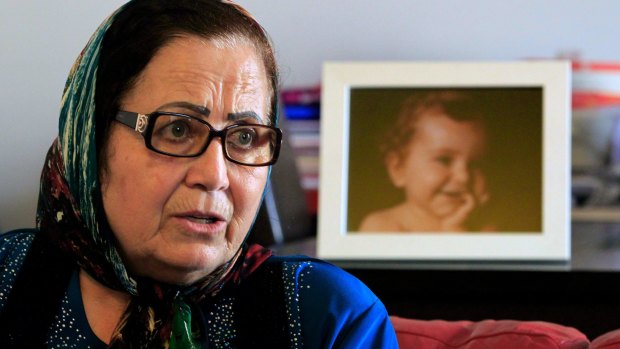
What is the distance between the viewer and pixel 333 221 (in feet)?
6.67

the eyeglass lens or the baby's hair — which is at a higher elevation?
the baby's hair

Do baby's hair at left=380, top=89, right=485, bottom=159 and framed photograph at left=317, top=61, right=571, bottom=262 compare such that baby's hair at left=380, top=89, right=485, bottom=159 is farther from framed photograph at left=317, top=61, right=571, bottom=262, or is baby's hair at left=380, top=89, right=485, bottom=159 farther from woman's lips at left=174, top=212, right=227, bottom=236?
woman's lips at left=174, top=212, right=227, bottom=236

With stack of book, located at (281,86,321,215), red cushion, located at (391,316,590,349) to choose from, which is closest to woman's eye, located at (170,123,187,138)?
red cushion, located at (391,316,590,349)

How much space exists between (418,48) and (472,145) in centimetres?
43

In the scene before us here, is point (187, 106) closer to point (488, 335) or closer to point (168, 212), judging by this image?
point (168, 212)

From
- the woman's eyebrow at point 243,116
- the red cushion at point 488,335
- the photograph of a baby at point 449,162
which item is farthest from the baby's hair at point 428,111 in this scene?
the woman's eyebrow at point 243,116

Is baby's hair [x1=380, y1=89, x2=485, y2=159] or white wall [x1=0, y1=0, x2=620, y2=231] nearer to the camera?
baby's hair [x1=380, y1=89, x2=485, y2=159]

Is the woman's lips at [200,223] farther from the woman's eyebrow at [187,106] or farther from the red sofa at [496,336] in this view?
the red sofa at [496,336]

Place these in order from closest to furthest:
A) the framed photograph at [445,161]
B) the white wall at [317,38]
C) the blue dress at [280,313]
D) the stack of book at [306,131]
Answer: the blue dress at [280,313]
the framed photograph at [445,161]
the stack of book at [306,131]
the white wall at [317,38]

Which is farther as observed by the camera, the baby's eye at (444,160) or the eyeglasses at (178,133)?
the baby's eye at (444,160)

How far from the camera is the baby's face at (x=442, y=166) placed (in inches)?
79.4

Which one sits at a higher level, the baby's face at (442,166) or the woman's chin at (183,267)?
the baby's face at (442,166)

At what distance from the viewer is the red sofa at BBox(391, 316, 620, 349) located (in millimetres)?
1231

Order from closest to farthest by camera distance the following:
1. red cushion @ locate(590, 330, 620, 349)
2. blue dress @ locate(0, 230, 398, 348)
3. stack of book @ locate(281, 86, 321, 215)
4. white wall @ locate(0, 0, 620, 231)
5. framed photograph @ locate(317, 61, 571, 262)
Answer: red cushion @ locate(590, 330, 620, 349) < blue dress @ locate(0, 230, 398, 348) < framed photograph @ locate(317, 61, 571, 262) < stack of book @ locate(281, 86, 321, 215) < white wall @ locate(0, 0, 620, 231)
